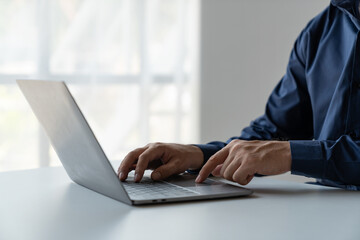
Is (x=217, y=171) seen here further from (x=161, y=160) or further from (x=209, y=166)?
(x=161, y=160)

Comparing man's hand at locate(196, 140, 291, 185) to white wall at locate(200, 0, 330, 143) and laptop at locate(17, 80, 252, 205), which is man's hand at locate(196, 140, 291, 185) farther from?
white wall at locate(200, 0, 330, 143)

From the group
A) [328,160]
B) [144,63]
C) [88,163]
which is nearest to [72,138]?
[88,163]

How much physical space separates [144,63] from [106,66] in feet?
0.79

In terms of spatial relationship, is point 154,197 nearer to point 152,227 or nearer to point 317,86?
point 152,227

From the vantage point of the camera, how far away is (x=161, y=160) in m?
1.17

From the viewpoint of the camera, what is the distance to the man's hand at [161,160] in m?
1.08

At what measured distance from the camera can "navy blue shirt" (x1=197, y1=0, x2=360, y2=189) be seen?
3.61 feet

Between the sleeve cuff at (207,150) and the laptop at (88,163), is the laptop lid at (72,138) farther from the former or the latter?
the sleeve cuff at (207,150)

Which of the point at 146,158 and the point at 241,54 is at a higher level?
the point at 241,54

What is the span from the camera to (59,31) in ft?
8.75

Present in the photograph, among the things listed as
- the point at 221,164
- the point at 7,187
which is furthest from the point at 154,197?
the point at 7,187

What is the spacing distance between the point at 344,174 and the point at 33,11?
6.37ft

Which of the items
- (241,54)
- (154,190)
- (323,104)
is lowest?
(154,190)

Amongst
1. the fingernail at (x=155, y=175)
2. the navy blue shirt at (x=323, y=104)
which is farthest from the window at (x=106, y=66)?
the fingernail at (x=155, y=175)
